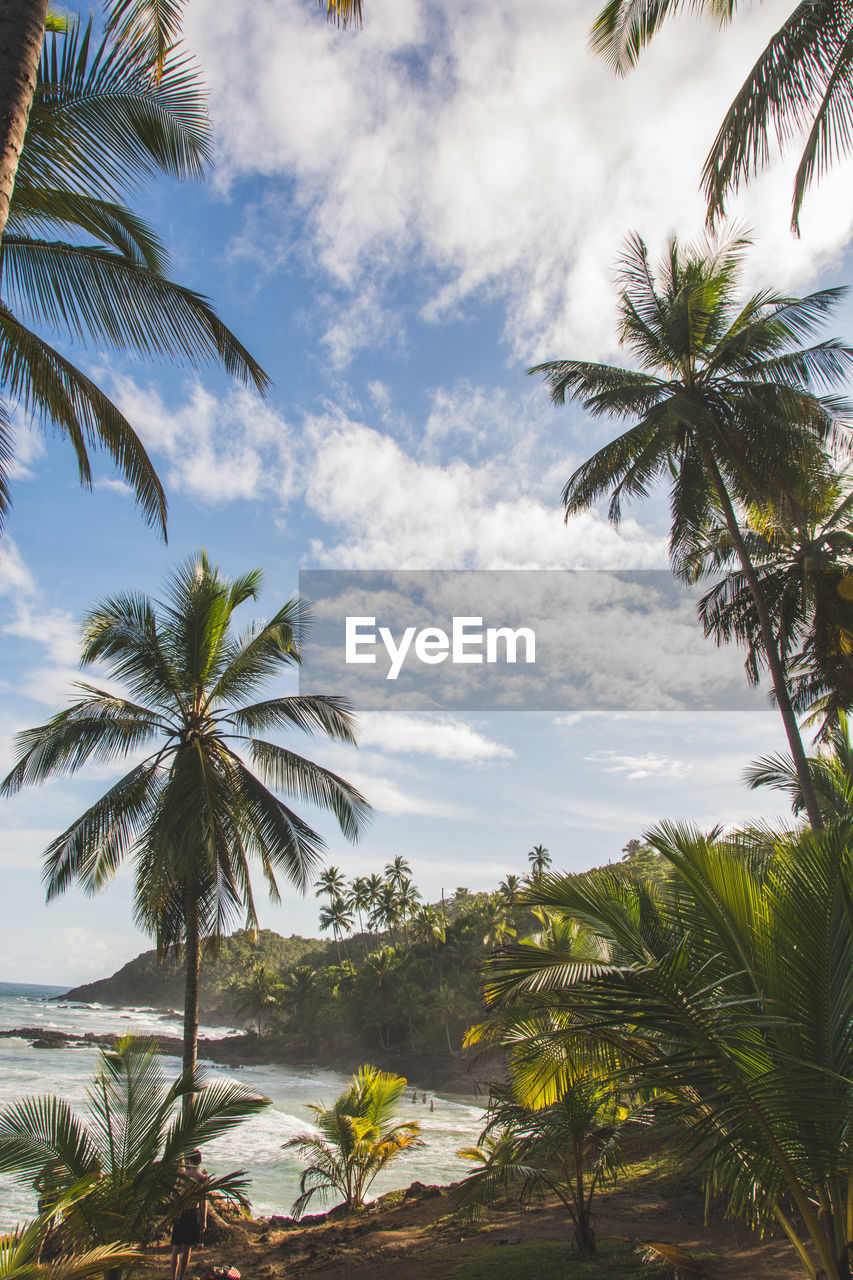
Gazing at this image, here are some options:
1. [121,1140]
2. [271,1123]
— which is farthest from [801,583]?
[271,1123]

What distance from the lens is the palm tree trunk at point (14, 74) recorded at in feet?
11.4

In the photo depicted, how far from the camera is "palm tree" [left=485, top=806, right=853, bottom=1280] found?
10.1 ft

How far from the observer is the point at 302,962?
246 ft

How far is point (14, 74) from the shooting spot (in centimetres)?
351

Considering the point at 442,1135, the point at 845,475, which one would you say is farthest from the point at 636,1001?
the point at 442,1135

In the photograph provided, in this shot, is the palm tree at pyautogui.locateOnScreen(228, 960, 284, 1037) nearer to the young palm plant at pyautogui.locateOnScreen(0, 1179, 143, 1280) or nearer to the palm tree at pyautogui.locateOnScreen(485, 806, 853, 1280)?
the young palm plant at pyautogui.locateOnScreen(0, 1179, 143, 1280)

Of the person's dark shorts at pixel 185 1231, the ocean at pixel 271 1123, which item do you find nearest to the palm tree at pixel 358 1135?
the ocean at pixel 271 1123

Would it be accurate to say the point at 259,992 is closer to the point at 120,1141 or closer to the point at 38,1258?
the point at 120,1141

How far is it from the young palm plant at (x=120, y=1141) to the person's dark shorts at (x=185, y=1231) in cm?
25

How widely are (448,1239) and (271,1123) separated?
25.5 meters

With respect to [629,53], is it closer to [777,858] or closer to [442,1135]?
[777,858]

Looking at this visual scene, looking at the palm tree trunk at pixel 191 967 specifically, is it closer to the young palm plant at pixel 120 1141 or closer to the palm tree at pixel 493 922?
the young palm plant at pixel 120 1141

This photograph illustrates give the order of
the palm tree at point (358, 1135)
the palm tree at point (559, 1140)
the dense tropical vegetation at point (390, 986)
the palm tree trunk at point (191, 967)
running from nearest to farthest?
the palm tree at point (559, 1140) → the palm tree trunk at point (191, 967) → the palm tree at point (358, 1135) → the dense tropical vegetation at point (390, 986)

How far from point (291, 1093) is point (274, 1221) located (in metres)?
33.4
